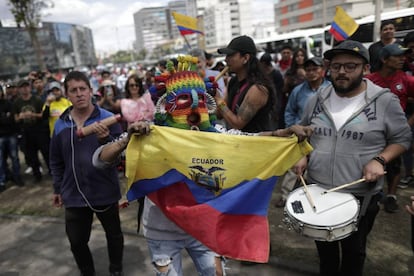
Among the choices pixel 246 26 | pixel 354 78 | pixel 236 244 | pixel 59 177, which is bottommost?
pixel 236 244

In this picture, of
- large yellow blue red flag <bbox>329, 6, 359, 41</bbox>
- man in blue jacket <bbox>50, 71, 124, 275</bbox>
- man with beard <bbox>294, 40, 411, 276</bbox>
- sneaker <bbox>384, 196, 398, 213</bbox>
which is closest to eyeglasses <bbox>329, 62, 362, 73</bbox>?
man with beard <bbox>294, 40, 411, 276</bbox>

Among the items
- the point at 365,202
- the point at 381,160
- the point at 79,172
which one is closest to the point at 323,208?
the point at 365,202

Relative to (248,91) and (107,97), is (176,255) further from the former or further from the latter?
(107,97)

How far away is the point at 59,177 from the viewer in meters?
3.20

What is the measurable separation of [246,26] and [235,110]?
10681 centimetres

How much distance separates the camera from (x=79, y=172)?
3043 mm

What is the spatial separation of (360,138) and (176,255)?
4.97 ft

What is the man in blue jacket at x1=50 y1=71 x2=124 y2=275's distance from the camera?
3.01 meters

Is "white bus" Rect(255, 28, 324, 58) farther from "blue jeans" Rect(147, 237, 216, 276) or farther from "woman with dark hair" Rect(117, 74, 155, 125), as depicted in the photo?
"blue jeans" Rect(147, 237, 216, 276)

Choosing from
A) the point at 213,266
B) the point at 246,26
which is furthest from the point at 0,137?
the point at 246,26

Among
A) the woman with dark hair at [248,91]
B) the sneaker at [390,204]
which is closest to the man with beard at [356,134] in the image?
the woman with dark hair at [248,91]

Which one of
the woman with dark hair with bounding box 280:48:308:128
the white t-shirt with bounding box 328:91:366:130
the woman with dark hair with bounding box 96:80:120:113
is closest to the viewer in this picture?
the white t-shirt with bounding box 328:91:366:130

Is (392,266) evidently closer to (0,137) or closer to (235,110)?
(235,110)

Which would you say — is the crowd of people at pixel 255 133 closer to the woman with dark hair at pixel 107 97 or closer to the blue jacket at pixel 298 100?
the blue jacket at pixel 298 100
